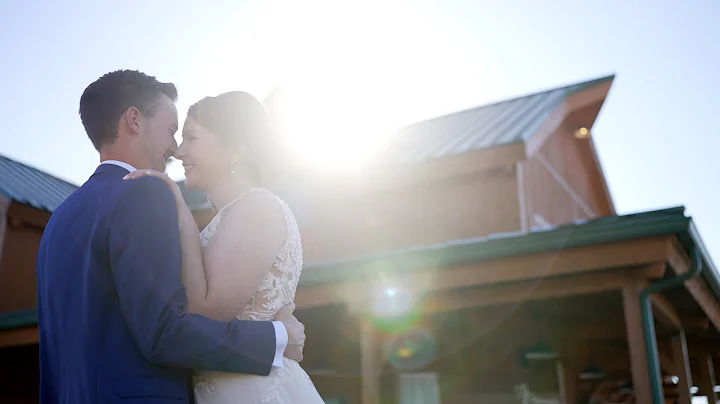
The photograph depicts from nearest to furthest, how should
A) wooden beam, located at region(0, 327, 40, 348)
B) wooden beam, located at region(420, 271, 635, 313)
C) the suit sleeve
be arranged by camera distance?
the suit sleeve → wooden beam, located at region(420, 271, 635, 313) → wooden beam, located at region(0, 327, 40, 348)

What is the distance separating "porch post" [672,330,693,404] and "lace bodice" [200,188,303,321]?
805 cm

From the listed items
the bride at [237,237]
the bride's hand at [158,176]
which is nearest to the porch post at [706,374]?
the bride at [237,237]

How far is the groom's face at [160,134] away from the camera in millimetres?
2555

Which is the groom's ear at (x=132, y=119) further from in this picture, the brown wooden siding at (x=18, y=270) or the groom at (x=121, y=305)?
the brown wooden siding at (x=18, y=270)

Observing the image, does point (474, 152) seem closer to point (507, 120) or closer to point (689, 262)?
point (507, 120)

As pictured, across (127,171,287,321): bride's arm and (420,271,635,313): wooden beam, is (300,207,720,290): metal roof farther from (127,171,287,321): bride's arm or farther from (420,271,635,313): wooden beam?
(127,171,287,321): bride's arm

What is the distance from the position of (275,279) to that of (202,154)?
1.88 feet

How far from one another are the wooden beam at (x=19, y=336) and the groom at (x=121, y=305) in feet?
28.2

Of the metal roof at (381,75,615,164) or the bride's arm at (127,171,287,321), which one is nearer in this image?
the bride's arm at (127,171,287,321)

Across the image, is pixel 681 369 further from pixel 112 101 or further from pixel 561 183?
pixel 112 101

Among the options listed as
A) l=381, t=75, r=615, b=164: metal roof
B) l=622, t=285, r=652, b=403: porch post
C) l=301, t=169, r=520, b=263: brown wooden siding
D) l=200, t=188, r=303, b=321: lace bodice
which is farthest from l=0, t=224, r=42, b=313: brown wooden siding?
l=200, t=188, r=303, b=321: lace bodice

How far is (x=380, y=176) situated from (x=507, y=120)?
2904mm

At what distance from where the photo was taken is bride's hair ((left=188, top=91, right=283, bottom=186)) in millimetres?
2688

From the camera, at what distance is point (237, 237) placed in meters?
2.40
